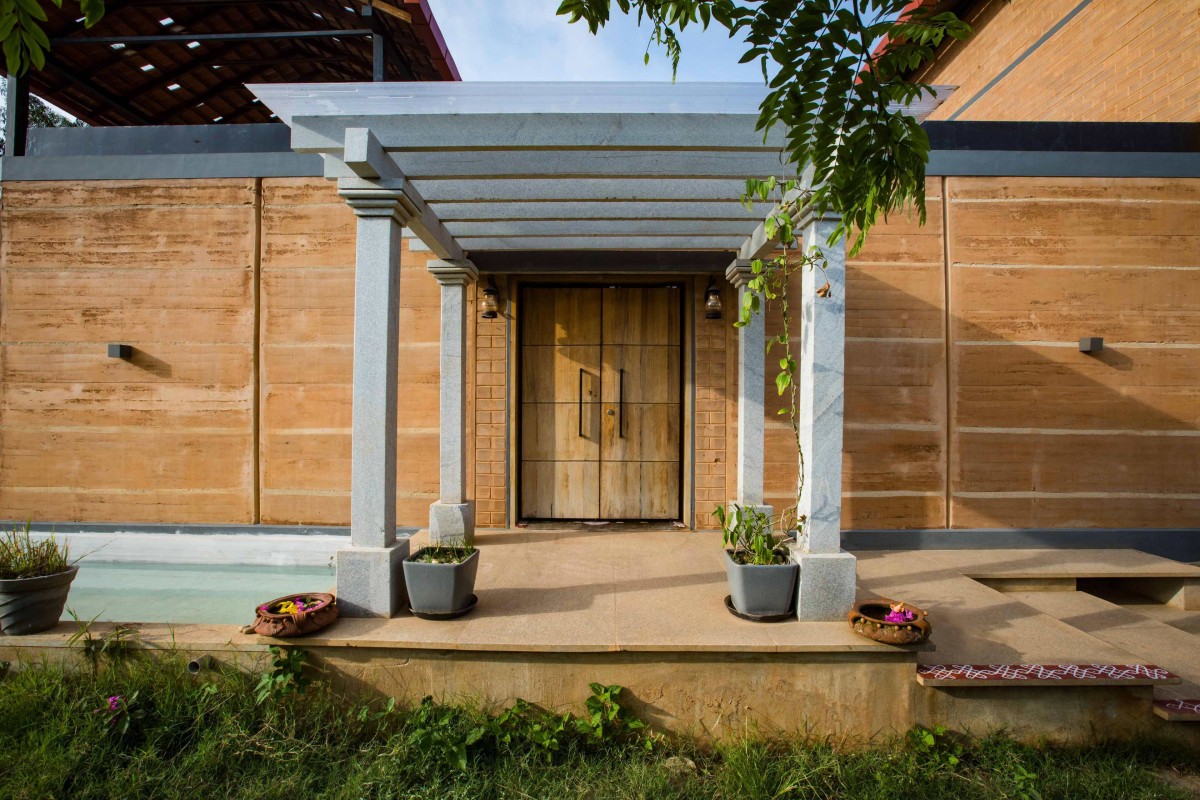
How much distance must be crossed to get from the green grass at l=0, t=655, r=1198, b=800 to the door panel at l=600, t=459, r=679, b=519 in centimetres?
281

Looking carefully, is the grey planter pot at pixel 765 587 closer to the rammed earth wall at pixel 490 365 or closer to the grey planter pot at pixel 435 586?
the grey planter pot at pixel 435 586

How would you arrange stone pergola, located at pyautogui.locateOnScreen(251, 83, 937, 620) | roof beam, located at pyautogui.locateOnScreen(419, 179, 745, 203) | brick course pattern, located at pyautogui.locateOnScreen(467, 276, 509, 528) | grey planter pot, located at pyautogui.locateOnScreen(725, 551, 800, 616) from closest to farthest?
stone pergola, located at pyautogui.locateOnScreen(251, 83, 937, 620), grey planter pot, located at pyautogui.locateOnScreen(725, 551, 800, 616), roof beam, located at pyautogui.locateOnScreen(419, 179, 745, 203), brick course pattern, located at pyautogui.locateOnScreen(467, 276, 509, 528)

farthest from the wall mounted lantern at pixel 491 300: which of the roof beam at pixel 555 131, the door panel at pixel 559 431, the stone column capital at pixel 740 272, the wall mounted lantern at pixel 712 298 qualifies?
the roof beam at pixel 555 131

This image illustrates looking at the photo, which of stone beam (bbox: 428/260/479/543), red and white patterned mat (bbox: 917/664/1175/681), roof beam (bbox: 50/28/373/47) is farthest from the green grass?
roof beam (bbox: 50/28/373/47)

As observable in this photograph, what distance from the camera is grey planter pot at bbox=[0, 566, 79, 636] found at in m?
2.94

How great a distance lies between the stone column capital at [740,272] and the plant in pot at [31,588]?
4542mm

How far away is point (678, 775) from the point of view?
2576mm

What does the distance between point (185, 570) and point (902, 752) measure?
5546 mm

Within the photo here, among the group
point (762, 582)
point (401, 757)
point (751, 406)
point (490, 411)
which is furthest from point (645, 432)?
point (401, 757)

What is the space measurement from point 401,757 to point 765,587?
6.20 ft

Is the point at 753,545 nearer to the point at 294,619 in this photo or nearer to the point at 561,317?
the point at 294,619

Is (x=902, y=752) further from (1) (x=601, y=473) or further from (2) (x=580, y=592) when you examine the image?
(1) (x=601, y=473)

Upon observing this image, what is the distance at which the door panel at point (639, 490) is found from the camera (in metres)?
5.51

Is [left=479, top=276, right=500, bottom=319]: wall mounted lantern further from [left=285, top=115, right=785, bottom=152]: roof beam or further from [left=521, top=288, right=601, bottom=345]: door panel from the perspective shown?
[left=285, top=115, right=785, bottom=152]: roof beam
